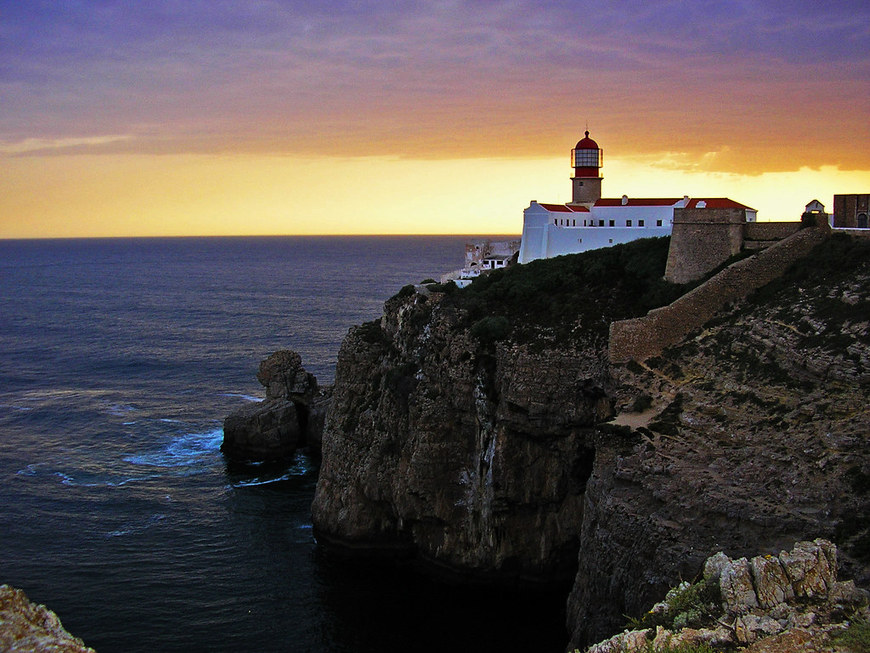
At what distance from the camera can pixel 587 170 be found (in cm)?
6125

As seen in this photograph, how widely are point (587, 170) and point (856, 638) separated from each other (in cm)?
4963

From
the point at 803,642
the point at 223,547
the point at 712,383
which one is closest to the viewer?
the point at 803,642

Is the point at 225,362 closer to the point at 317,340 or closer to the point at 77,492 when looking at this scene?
the point at 317,340

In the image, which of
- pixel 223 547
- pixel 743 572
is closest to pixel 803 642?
pixel 743 572

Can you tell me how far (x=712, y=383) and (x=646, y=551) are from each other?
7572 mm

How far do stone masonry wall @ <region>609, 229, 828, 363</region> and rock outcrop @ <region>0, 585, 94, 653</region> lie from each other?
2477 cm

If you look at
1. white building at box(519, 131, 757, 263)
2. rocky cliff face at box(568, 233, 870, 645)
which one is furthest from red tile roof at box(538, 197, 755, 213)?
rocky cliff face at box(568, 233, 870, 645)

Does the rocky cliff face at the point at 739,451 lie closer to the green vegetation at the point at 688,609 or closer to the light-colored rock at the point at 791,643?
the green vegetation at the point at 688,609

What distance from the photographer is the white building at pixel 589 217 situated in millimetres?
53250

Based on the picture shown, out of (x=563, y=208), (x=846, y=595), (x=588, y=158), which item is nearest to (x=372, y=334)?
(x=563, y=208)

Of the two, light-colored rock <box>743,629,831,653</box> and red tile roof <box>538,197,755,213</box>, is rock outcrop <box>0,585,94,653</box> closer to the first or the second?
light-colored rock <box>743,629,831,653</box>

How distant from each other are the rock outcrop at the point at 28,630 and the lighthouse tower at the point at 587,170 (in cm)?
5202

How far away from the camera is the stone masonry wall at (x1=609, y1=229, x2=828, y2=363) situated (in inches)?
1339

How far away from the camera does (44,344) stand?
94312 millimetres
